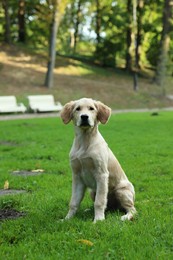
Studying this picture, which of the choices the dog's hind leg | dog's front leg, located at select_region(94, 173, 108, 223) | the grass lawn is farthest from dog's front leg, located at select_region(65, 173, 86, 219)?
the dog's hind leg

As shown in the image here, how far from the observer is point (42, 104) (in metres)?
25.5

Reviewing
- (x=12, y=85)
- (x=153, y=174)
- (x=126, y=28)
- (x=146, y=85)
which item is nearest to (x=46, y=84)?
(x=12, y=85)

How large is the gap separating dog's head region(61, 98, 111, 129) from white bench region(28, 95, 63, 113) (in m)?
19.8

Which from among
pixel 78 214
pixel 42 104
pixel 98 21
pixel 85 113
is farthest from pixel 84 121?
pixel 98 21

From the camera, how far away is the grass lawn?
3.92m

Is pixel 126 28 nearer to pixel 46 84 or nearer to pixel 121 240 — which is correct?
pixel 46 84

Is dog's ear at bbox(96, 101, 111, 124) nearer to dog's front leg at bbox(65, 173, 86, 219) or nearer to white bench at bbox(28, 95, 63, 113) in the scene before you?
dog's front leg at bbox(65, 173, 86, 219)

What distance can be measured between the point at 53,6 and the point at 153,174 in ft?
80.2

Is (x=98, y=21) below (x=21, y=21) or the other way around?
the other way around

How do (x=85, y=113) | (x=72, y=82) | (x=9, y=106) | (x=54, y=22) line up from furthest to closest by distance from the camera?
(x=72, y=82)
(x=54, y=22)
(x=9, y=106)
(x=85, y=113)

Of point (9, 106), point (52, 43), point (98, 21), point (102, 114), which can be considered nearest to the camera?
point (102, 114)

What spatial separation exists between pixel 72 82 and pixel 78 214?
28.0 meters

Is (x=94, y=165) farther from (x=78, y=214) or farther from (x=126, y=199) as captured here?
(x=78, y=214)

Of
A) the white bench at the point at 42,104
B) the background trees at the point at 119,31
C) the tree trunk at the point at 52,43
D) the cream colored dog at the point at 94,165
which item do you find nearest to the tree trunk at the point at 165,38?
the background trees at the point at 119,31
